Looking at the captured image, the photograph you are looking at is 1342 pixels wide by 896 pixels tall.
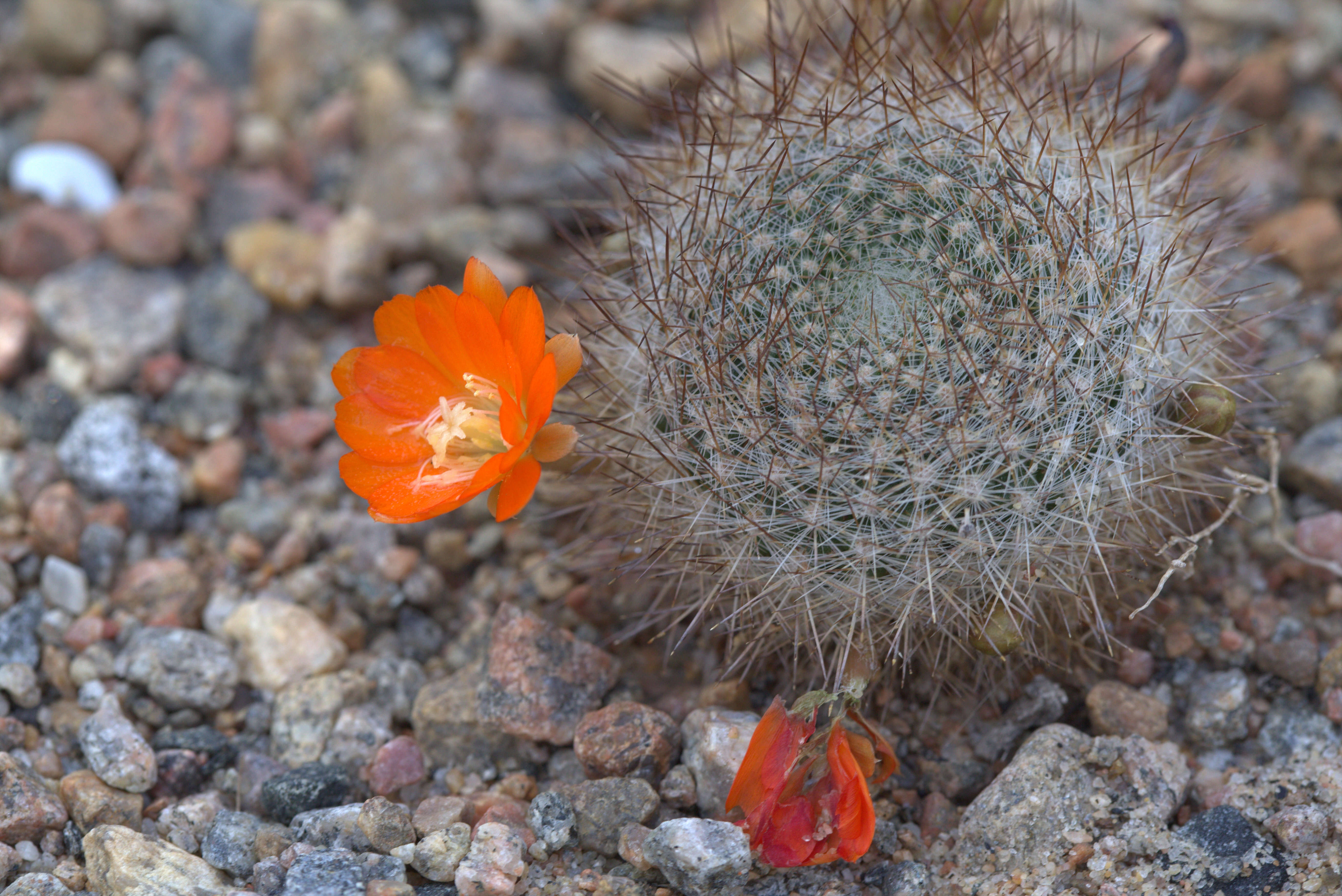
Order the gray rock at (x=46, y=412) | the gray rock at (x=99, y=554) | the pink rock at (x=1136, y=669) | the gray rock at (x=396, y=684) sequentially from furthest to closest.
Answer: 1. the gray rock at (x=46, y=412)
2. the gray rock at (x=99, y=554)
3. the gray rock at (x=396, y=684)
4. the pink rock at (x=1136, y=669)

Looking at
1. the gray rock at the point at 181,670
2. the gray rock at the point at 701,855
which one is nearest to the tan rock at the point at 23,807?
the gray rock at the point at 181,670

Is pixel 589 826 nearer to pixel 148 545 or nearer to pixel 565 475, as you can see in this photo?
pixel 565 475

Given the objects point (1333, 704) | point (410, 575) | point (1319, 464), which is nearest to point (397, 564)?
point (410, 575)

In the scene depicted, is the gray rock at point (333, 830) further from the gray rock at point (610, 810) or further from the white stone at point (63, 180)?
the white stone at point (63, 180)

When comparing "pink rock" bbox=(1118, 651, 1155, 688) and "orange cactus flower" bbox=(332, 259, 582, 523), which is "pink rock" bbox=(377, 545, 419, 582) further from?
"pink rock" bbox=(1118, 651, 1155, 688)

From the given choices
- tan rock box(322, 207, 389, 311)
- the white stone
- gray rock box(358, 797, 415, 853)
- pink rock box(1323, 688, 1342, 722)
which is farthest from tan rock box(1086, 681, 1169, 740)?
the white stone

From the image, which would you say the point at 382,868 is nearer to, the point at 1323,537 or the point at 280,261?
the point at 280,261

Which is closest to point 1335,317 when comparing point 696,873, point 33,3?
point 696,873
